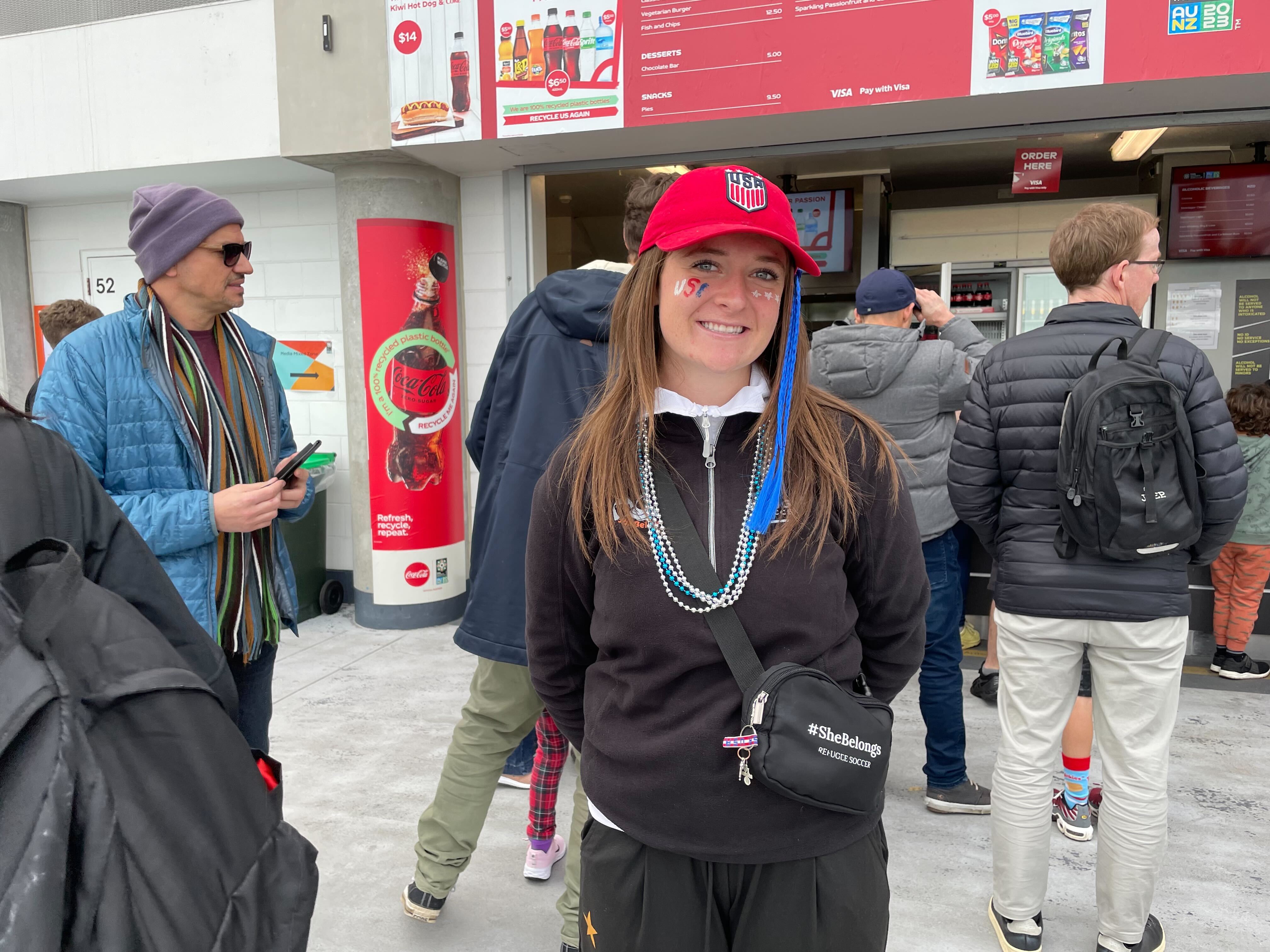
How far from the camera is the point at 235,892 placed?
31.9 inches

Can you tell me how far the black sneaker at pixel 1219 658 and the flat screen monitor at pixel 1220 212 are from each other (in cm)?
284

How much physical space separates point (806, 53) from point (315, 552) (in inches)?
161

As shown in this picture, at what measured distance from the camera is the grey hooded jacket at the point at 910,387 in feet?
10.5

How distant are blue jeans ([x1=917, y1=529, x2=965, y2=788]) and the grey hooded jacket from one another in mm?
221

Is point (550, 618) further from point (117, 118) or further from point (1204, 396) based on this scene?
point (117, 118)

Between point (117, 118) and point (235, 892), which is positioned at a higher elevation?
point (117, 118)

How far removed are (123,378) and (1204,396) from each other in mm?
2564

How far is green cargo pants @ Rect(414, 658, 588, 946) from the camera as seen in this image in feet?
7.97

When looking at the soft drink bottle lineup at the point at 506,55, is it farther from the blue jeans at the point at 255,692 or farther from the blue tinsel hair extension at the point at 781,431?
the blue tinsel hair extension at the point at 781,431

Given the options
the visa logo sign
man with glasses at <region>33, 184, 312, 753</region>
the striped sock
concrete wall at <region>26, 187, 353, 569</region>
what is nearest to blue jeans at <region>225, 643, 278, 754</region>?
man with glasses at <region>33, 184, 312, 753</region>

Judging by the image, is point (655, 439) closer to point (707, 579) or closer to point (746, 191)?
point (707, 579)

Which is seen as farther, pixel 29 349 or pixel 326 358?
pixel 29 349

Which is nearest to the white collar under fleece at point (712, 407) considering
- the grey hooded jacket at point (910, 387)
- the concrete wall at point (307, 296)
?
the grey hooded jacket at point (910, 387)

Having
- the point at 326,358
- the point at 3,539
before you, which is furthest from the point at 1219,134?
the point at 3,539
